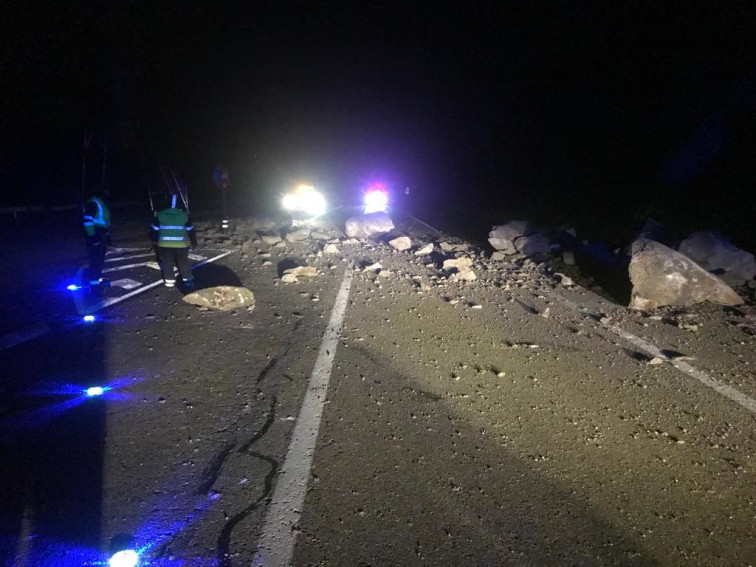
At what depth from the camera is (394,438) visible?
3.46 meters

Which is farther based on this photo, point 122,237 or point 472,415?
point 122,237

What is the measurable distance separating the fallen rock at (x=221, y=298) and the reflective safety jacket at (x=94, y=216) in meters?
1.65

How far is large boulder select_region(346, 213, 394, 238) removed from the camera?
1055 centimetres

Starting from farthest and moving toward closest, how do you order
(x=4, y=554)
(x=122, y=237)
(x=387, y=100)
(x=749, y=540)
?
(x=387, y=100) < (x=122, y=237) < (x=749, y=540) < (x=4, y=554)

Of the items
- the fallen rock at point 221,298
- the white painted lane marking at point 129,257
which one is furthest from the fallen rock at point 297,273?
the white painted lane marking at point 129,257

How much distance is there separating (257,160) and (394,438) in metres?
34.4

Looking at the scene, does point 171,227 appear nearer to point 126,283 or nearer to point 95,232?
point 95,232

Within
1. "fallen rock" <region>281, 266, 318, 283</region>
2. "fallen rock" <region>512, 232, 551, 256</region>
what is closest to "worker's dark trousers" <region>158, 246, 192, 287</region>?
"fallen rock" <region>281, 266, 318, 283</region>

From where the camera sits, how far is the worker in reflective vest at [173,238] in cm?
595

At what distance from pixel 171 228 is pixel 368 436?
444 cm

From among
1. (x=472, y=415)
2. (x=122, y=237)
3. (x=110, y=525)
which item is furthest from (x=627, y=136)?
(x=110, y=525)

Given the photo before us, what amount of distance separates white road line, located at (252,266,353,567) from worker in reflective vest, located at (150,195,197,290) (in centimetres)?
306

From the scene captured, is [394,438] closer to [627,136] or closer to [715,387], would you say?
[715,387]

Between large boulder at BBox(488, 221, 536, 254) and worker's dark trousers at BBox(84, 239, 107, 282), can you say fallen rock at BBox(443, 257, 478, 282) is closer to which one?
large boulder at BBox(488, 221, 536, 254)
